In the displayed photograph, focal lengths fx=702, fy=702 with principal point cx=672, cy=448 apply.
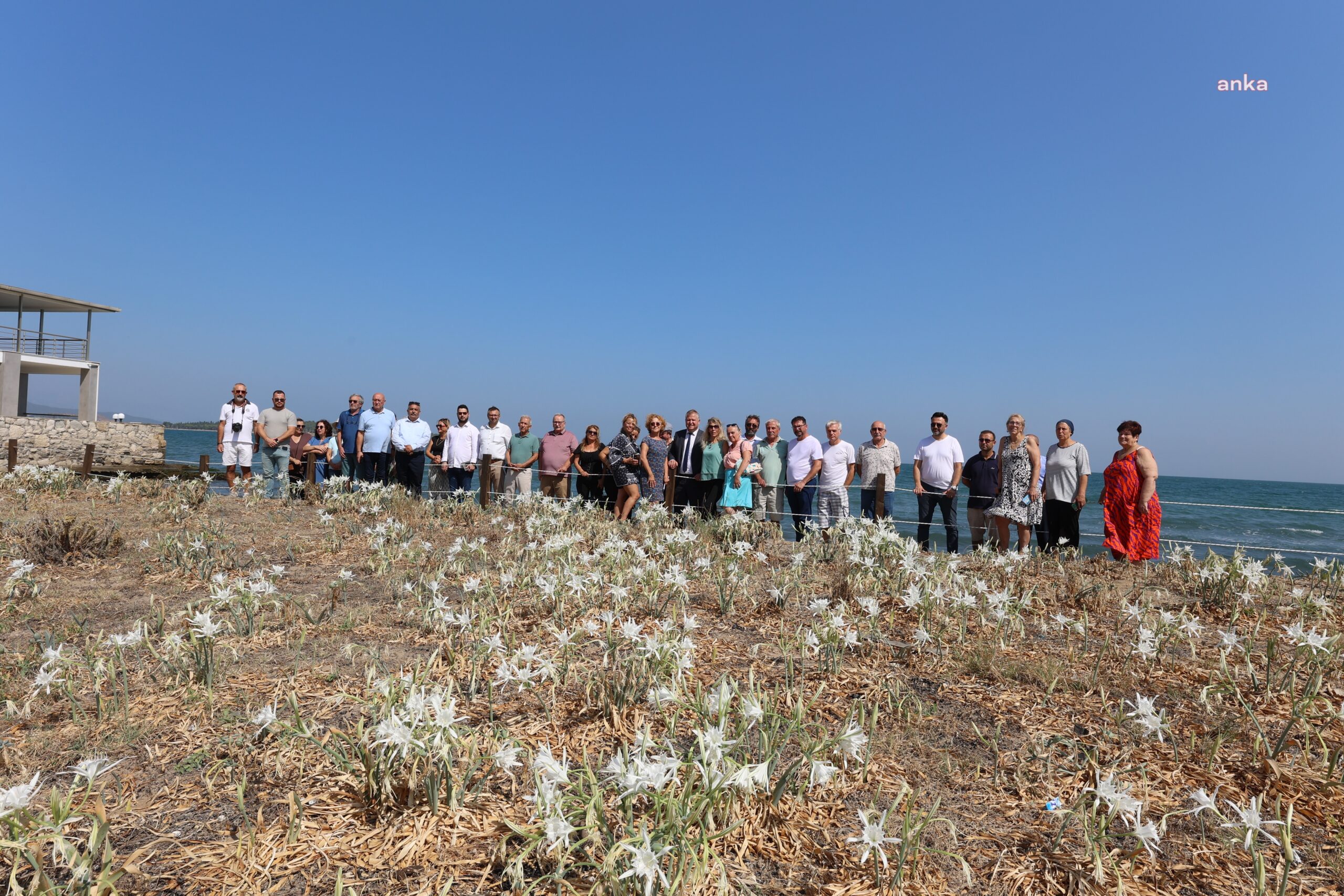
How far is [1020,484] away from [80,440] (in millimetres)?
25384

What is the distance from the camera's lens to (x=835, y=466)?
8.41m

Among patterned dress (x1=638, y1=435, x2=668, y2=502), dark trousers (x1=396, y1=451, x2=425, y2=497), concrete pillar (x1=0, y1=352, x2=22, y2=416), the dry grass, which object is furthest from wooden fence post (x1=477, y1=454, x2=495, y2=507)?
concrete pillar (x1=0, y1=352, x2=22, y2=416)

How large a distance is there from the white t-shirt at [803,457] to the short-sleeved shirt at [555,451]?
118 inches

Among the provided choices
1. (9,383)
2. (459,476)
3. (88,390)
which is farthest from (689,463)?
(88,390)

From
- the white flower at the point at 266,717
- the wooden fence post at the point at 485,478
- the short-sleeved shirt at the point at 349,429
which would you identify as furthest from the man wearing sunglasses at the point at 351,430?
the white flower at the point at 266,717

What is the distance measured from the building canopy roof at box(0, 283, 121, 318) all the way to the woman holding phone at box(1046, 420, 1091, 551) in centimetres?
3435

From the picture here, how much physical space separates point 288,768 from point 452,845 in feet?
2.34

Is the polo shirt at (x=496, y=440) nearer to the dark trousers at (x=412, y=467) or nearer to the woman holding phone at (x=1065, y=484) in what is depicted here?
the dark trousers at (x=412, y=467)

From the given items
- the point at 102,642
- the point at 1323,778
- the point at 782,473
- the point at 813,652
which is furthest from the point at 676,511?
the point at 1323,778

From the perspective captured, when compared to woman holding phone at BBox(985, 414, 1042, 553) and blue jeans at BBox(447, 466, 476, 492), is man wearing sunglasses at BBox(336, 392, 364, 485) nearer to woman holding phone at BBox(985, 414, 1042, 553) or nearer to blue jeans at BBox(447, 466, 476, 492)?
blue jeans at BBox(447, 466, 476, 492)

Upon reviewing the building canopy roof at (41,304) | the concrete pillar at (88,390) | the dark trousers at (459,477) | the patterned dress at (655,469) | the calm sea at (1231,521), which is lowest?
the calm sea at (1231,521)

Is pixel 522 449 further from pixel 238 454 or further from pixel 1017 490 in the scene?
pixel 1017 490

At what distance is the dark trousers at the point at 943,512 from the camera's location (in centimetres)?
789

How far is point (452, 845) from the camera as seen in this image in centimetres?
194
